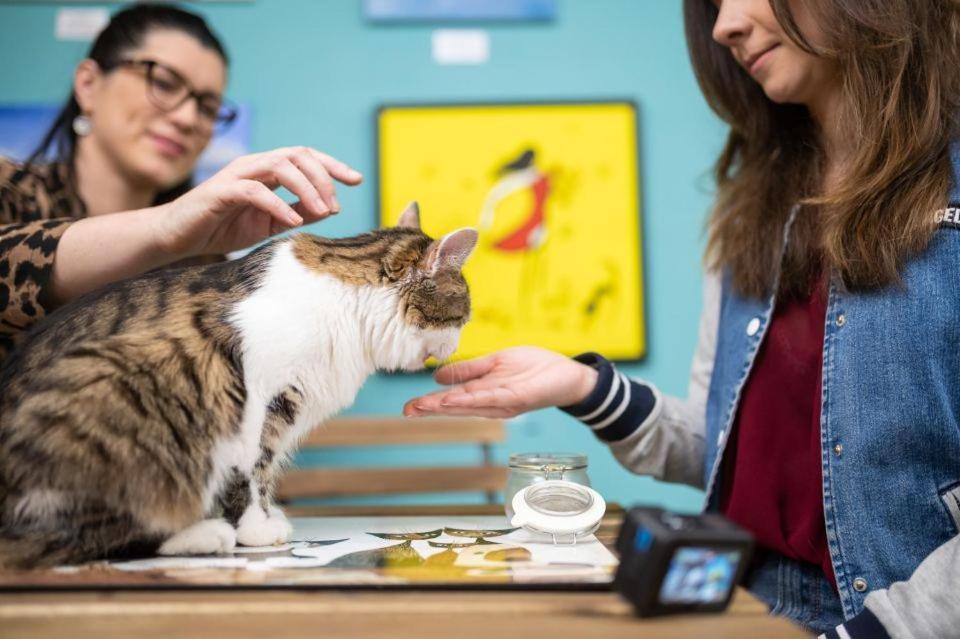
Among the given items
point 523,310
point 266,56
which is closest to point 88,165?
point 266,56

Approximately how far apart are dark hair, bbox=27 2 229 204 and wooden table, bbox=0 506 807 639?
3.75 ft

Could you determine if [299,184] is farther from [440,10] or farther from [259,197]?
[440,10]

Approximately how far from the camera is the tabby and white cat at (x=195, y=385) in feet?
2.44

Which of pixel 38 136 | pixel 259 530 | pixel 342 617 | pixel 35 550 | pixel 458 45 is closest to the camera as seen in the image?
pixel 342 617

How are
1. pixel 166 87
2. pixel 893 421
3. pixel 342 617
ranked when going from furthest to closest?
pixel 166 87, pixel 893 421, pixel 342 617

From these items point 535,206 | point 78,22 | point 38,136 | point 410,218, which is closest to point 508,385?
point 410,218

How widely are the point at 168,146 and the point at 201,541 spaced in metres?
1.01

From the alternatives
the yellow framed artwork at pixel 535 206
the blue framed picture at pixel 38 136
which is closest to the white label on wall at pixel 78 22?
the blue framed picture at pixel 38 136

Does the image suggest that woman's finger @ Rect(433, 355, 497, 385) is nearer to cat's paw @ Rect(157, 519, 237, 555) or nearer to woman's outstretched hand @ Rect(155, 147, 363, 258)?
woman's outstretched hand @ Rect(155, 147, 363, 258)

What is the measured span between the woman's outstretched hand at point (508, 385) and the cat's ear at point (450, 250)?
0.58 feet

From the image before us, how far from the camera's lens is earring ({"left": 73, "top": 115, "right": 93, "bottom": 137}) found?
1.55 m

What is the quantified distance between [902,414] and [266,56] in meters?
2.00

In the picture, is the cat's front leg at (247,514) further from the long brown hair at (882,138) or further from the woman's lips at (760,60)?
the woman's lips at (760,60)

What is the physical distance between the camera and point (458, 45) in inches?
88.9
